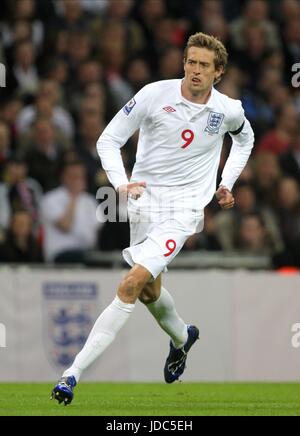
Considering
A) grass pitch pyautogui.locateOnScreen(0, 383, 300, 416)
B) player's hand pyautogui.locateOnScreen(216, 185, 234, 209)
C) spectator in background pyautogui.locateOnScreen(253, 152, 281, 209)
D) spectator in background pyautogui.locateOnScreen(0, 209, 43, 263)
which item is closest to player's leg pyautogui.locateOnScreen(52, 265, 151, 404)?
grass pitch pyautogui.locateOnScreen(0, 383, 300, 416)

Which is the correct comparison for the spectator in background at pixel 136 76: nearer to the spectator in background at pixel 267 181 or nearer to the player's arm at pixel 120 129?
the spectator in background at pixel 267 181

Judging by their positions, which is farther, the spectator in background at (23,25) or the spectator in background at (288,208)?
the spectator in background at (23,25)

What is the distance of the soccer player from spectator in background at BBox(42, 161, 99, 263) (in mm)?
4674

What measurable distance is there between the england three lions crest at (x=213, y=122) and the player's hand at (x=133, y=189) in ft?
3.24

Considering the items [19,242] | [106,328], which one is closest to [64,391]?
[106,328]

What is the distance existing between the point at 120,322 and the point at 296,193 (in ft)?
24.5

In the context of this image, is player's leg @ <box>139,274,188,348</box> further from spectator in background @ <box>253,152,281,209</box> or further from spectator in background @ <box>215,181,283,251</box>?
spectator in background @ <box>253,152,281,209</box>

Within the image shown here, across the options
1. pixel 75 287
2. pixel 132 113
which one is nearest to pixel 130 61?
pixel 75 287

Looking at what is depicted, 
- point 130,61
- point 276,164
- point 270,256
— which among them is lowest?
point 270,256

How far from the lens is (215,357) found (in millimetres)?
13961

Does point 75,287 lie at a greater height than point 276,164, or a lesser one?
lesser

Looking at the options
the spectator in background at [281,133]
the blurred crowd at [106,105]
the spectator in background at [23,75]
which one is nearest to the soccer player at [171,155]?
the blurred crowd at [106,105]

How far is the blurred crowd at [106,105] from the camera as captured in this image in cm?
1516

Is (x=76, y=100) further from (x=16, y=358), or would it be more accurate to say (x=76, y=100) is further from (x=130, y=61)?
(x=16, y=358)
